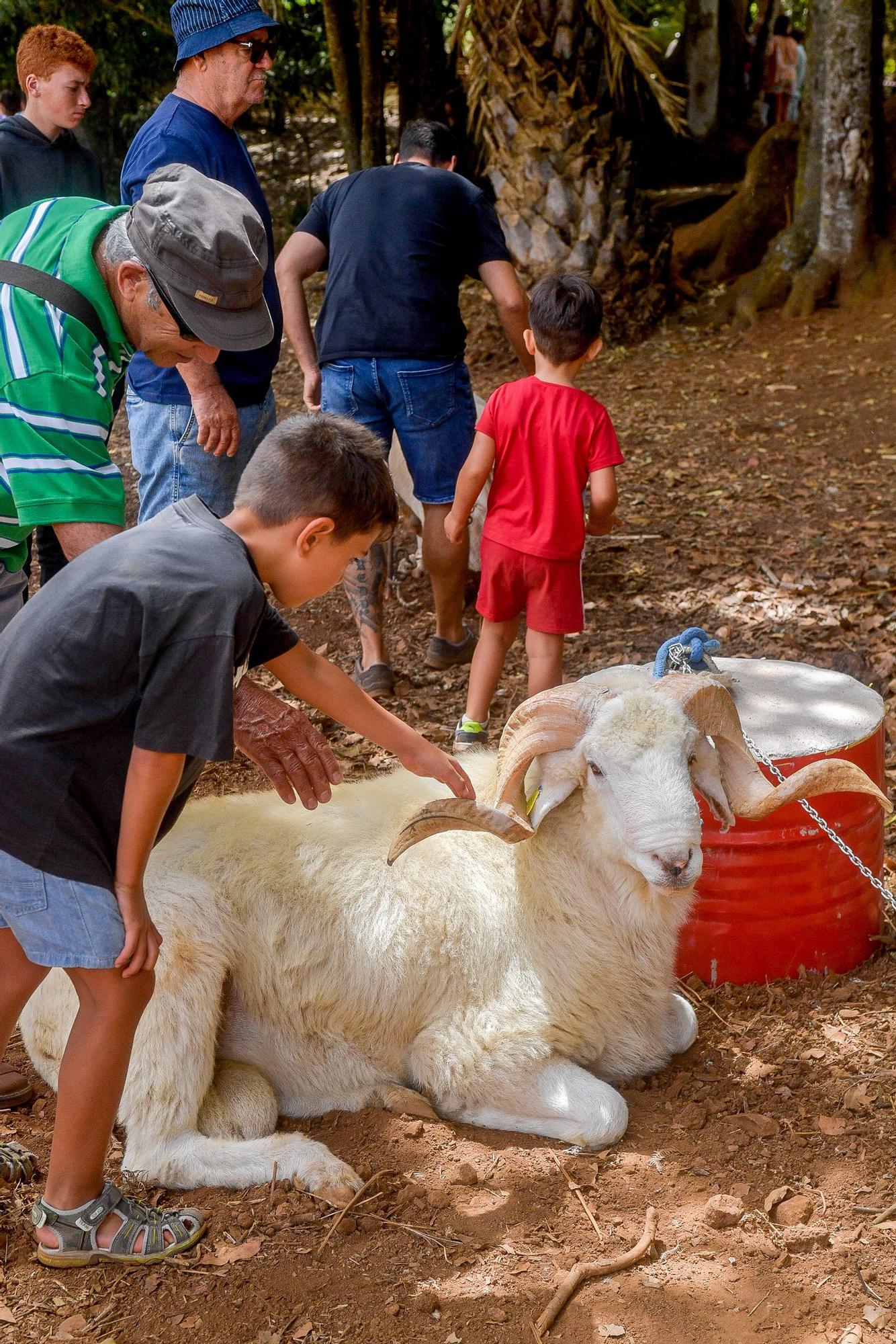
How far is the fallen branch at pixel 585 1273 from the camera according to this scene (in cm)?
271

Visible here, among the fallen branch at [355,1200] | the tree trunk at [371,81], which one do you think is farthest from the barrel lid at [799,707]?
the tree trunk at [371,81]

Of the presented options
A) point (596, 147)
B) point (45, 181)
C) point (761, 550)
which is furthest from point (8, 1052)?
point (596, 147)

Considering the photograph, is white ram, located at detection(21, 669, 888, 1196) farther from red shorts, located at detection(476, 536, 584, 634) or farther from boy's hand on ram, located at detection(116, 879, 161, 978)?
red shorts, located at detection(476, 536, 584, 634)

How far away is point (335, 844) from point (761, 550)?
4.58 m

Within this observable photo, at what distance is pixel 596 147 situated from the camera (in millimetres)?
11406

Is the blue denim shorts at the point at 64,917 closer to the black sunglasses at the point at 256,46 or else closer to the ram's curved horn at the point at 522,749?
the ram's curved horn at the point at 522,749

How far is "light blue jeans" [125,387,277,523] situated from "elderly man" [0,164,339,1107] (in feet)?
5.11

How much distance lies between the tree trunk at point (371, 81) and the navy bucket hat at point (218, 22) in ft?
30.0

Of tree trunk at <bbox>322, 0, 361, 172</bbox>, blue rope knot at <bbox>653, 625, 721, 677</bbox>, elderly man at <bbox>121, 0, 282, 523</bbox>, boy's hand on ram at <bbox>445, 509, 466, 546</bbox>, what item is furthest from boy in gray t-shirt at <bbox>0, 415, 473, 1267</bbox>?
tree trunk at <bbox>322, 0, 361, 172</bbox>

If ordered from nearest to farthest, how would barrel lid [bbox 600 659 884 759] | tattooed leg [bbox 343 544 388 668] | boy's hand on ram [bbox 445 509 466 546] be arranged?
barrel lid [bbox 600 659 884 759] < boy's hand on ram [bbox 445 509 466 546] < tattooed leg [bbox 343 544 388 668]

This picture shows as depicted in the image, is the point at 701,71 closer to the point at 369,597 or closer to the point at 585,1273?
the point at 369,597

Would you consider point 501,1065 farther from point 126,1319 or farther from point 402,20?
point 402,20

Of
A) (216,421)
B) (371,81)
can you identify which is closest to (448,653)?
(216,421)

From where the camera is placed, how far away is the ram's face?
319cm
